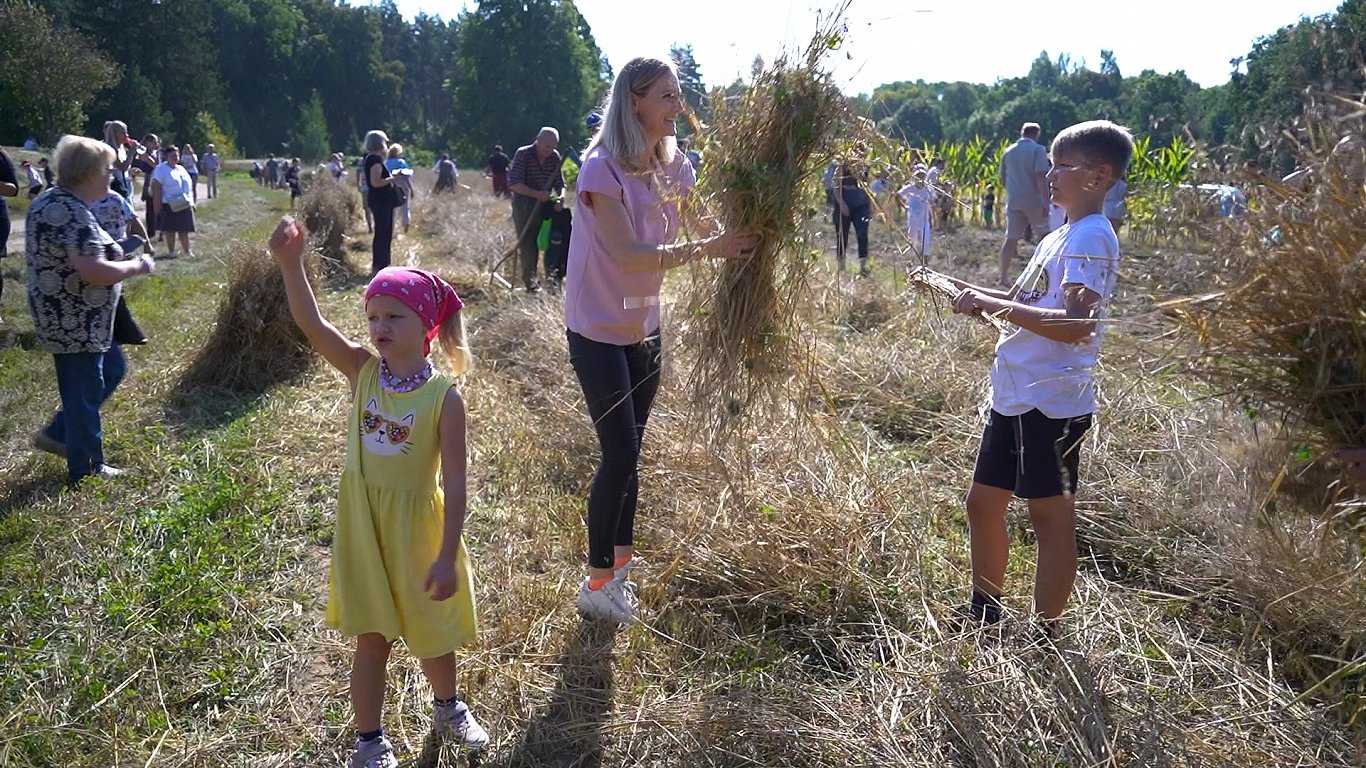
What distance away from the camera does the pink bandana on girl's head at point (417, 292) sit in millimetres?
2459

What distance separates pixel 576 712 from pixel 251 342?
451 cm

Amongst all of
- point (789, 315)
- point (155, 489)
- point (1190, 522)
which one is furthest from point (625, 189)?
point (155, 489)

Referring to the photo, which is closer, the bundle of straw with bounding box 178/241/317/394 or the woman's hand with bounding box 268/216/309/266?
the woman's hand with bounding box 268/216/309/266

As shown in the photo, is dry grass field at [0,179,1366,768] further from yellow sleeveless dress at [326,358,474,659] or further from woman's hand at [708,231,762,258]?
yellow sleeveless dress at [326,358,474,659]

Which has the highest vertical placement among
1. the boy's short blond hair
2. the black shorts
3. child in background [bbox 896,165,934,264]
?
the boy's short blond hair

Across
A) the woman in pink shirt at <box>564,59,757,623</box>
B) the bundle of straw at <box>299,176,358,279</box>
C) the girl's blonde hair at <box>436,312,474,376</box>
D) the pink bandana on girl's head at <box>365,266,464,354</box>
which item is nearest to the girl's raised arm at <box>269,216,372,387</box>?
the pink bandana on girl's head at <box>365,266,464,354</box>

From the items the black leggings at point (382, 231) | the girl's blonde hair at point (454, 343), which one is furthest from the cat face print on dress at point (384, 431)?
the black leggings at point (382, 231)

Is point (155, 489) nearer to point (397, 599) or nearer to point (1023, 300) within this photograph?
point (397, 599)

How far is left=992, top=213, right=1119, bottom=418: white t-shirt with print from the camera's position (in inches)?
100

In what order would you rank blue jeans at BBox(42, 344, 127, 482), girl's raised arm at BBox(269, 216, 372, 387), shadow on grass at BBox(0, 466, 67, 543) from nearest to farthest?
1. girl's raised arm at BBox(269, 216, 372, 387)
2. shadow on grass at BBox(0, 466, 67, 543)
3. blue jeans at BBox(42, 344, 127, 482)

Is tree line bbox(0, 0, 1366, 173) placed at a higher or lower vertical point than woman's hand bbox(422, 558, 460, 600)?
higher

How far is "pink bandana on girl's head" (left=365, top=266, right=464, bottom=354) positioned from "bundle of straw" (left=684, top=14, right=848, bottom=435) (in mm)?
859

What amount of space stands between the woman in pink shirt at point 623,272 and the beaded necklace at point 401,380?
65cm

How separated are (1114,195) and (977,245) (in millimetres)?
8999
